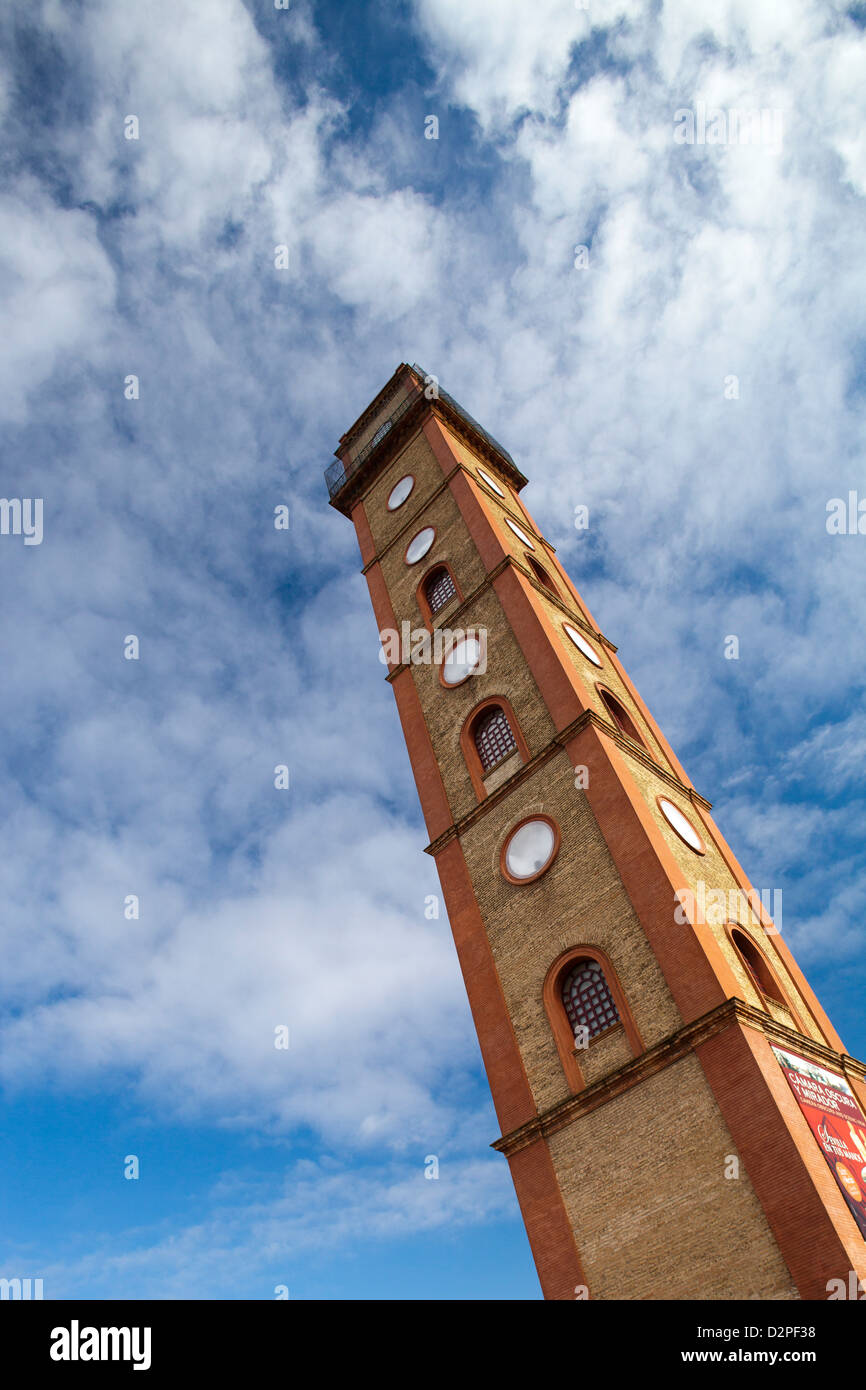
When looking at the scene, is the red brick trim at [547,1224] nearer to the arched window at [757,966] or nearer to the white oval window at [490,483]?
the arched window at [757,966]

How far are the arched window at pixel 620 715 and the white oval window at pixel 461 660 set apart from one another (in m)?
3.03

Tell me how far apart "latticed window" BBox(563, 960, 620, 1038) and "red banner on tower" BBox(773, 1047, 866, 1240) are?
257cm

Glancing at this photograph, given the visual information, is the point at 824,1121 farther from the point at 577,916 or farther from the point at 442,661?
the point at 442,661

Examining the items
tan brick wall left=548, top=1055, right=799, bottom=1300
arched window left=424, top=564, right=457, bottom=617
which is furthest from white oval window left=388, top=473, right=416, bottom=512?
tan brick wall left=548, top=1055, right=799, bottom=1300

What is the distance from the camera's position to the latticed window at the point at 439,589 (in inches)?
903

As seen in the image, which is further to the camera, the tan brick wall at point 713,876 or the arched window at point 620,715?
the arched window at point 620,715

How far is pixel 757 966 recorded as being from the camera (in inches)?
599

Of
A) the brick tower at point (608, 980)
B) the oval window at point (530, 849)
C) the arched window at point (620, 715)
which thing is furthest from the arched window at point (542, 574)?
the oval window at point (530, 849)

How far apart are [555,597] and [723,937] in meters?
10.7

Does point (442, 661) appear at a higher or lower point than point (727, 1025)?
higher

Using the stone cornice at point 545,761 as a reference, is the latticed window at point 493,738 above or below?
Answer: above

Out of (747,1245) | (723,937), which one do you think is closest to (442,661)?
(723,937)
